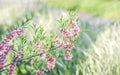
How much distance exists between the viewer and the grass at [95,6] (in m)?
13.4

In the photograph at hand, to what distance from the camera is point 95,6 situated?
14.9 m

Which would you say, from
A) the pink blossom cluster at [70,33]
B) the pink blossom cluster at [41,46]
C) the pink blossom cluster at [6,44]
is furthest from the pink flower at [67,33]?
the pink blossom cluster at [6,44]

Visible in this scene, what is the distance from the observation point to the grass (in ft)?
44.0

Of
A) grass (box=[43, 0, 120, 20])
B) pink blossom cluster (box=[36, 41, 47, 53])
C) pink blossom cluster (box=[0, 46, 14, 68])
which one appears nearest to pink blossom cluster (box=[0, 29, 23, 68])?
pink blossom cluster (box=[0, 46, 14, 68])

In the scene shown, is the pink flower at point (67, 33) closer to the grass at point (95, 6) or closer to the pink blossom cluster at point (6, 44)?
the pink blossom cluster at point (6, 44)

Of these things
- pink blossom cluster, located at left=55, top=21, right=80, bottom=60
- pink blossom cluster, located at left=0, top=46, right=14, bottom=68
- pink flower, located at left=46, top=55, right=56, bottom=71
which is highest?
pink blossom cluster, located at left=55, top=21, right=80, bottom=60

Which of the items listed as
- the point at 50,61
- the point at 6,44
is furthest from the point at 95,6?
the point at 6,44

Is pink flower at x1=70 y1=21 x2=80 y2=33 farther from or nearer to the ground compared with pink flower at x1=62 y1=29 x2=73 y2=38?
farther from the ground

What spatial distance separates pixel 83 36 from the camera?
21.1 feet

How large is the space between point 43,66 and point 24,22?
19.7 inches

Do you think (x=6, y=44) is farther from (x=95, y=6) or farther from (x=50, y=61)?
(x=95, y=6)

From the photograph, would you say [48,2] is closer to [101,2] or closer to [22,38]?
[101,2]

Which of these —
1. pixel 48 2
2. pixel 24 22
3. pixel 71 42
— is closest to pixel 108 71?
pixel 71 42

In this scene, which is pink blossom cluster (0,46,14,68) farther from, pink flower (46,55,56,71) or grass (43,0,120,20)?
grass (43,0,120,20)
